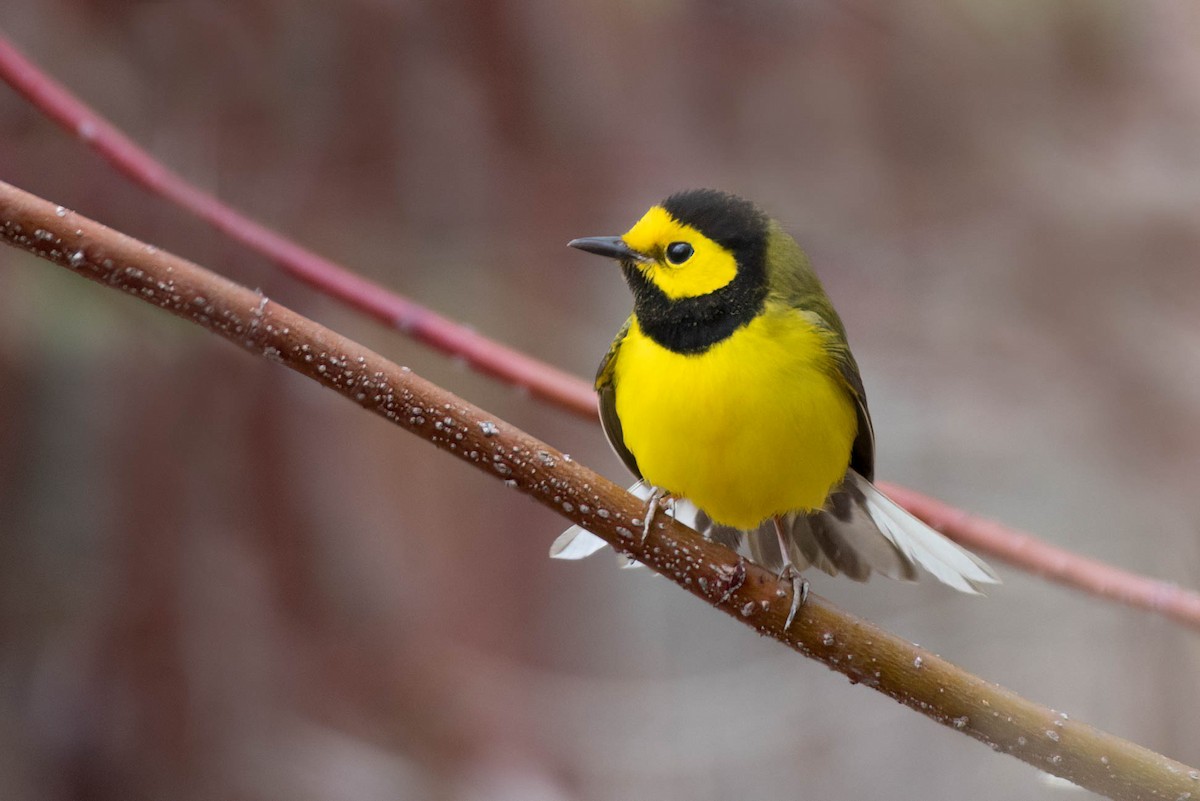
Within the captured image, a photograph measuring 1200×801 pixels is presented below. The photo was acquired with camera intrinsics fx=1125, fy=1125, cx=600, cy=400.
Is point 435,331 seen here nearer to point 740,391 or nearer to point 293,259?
point 293,259

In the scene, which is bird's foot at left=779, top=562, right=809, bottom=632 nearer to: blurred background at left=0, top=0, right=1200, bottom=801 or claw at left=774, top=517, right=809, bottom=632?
claw at left=774, top=517, right=809, bottom=632

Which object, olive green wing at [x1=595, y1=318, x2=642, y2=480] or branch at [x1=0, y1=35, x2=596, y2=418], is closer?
branch at [x1=0, y1=35, x2=596, y2=418]

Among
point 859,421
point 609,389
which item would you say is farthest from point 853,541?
point 609,389

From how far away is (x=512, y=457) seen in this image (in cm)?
112

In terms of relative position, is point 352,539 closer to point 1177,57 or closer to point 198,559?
point 198,559

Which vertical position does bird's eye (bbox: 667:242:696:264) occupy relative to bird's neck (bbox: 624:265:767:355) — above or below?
above

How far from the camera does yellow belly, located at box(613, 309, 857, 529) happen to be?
4.80 ft

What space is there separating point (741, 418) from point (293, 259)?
2.01 feet

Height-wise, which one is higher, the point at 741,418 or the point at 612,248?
the point at 612,248

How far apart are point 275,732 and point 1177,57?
2.64 metres

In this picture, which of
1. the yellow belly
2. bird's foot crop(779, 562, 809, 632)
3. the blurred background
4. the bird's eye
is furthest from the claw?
the blurred background

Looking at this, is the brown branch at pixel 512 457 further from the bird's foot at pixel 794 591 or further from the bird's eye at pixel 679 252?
the bird's eye at pixel 679 252

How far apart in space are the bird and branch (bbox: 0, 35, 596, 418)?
4.5 inches

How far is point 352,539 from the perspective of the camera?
2.44 meters
